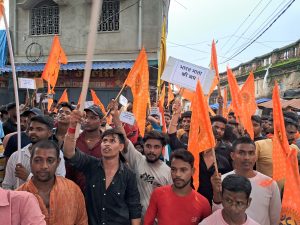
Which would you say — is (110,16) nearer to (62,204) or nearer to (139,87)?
(139,87)

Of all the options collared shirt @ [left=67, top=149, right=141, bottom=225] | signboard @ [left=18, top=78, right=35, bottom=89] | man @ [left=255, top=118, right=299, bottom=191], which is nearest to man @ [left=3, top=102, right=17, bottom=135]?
signboard @ [left=18, top=78, right=35, bottom=89]

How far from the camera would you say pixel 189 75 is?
3.92 meters

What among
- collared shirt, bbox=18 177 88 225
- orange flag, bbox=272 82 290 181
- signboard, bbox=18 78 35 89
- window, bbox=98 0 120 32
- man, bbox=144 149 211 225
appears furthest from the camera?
window, bbox=98 0 120 32

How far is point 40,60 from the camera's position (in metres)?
15.2

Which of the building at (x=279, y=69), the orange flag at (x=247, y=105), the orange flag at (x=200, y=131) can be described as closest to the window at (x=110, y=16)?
the building at (x=279, y=69)

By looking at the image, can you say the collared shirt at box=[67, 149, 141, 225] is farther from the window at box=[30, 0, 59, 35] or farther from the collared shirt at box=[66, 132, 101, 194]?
the window at box=[30, 0, 59, 35]

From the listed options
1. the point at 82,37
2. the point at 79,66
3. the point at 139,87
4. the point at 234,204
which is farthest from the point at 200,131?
the point at 82,37

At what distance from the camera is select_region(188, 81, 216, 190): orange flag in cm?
293

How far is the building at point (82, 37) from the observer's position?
14.1 metres

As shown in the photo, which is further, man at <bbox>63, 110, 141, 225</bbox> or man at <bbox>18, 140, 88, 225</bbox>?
man at <bbox>63, 110, 141, 225</bbox>

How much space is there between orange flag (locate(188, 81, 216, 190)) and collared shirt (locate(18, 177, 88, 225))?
3.52 ft

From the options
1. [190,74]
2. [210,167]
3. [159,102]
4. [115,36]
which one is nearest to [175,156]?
[210,167]

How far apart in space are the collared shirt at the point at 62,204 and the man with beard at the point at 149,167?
2.77ft

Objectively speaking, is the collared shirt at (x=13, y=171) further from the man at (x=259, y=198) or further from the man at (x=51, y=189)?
the man at (x=259, y=198)
